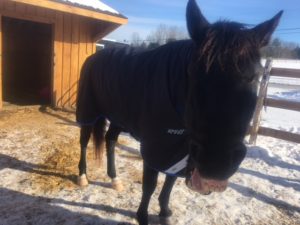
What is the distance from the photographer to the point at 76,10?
657 centimetres

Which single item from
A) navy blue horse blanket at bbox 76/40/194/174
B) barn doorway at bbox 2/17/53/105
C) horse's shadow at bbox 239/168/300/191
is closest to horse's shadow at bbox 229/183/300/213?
horse's shadow at bbox 239/168/300/191

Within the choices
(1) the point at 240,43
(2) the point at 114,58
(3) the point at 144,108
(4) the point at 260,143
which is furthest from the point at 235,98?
(4) the point at 260,143

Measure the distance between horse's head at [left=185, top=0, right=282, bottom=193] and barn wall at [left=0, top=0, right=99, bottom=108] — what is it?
20.1 ft

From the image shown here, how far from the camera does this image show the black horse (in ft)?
4.74

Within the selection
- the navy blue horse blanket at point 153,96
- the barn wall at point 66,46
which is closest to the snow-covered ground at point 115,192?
the navy blue horse blanket at point 153,96

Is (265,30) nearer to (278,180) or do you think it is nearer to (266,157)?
(278,180)

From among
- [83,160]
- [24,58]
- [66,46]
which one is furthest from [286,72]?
[24,58]

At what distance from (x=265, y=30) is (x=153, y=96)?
83 cm

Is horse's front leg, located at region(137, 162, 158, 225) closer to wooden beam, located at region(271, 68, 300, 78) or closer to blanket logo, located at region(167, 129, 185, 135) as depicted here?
blanket logo, located at region(167, 129, 185, 135)

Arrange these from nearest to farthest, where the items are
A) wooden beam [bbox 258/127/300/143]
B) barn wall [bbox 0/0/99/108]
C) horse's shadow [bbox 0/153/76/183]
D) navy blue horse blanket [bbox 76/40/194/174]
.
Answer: navy blue horse blanket [bbox 76/40/194/174]
horse's shadow [bbox 0/153/76/183]
wooden beam [bbox 258/127/300/143]
barn wall [bbox 0/0/99/108]

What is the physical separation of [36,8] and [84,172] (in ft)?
15.2

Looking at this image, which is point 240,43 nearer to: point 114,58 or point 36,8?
point 114,58

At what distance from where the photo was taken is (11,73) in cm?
1066

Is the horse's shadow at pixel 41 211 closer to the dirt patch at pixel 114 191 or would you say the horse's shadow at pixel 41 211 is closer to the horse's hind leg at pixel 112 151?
the dirt patch at pixel 114 191
